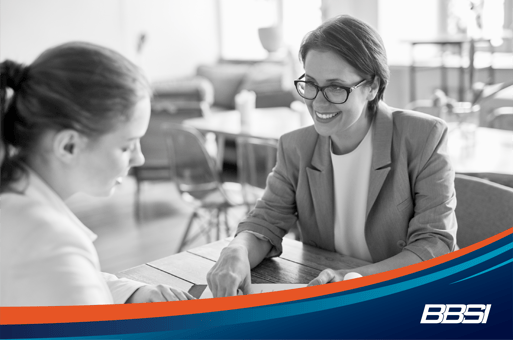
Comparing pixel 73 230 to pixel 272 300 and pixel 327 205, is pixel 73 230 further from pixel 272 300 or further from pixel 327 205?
pixel 327 205

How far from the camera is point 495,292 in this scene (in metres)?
1.01

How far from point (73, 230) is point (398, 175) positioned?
103 centimetres

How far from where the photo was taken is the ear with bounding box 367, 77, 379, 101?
1.55 m

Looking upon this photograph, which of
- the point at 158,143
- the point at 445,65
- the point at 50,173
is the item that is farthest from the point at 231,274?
the point at 445,65

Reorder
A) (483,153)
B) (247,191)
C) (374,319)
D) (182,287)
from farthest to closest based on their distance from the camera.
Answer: (247,191)
(483,153)
(182,287)
(374,319)

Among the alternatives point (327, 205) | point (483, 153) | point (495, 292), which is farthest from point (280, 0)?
point (495, 292)

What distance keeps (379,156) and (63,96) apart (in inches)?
40.5

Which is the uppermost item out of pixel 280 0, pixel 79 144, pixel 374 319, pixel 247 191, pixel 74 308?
pixel 280 0

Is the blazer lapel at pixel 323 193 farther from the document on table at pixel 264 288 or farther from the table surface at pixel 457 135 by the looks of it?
the table surface at pixel 457 135

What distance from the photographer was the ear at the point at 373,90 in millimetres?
1550

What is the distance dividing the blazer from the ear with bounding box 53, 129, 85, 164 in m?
0.83

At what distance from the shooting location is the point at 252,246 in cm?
147

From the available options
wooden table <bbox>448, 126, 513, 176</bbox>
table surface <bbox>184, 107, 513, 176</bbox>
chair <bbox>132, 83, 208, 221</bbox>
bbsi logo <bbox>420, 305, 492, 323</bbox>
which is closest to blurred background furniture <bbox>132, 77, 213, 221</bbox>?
chair <bbox>132, 83, 208, 221</bbox>

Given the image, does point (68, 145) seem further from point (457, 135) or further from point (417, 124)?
point (457, 135)
